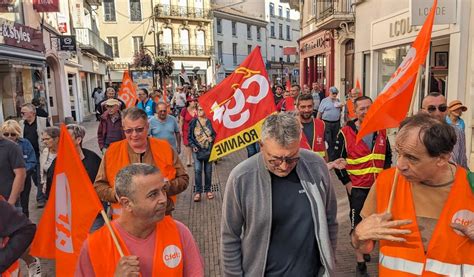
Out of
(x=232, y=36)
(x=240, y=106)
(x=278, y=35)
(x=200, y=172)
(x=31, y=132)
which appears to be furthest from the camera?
(x=278, y=35)

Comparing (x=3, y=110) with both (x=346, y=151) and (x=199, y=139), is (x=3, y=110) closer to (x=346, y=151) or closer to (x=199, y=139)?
(x=199, y=139)

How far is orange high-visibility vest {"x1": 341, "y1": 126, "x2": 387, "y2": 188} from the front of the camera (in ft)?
14.3

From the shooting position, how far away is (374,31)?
1320cm

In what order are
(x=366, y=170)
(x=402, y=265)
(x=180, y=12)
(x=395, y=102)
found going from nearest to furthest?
(x=402, y=265) < (x=395, y=102) < (x=366, y=170) < (x=180, y=12)

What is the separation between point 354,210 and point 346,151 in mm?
662

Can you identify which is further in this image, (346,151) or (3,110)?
(3,110)

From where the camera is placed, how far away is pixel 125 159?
12.2ft

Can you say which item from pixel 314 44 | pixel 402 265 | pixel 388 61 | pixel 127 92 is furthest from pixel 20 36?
pixel 402 265

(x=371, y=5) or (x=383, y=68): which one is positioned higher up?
(x=371, y=5)

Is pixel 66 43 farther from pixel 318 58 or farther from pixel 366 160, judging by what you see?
pixel 366 160

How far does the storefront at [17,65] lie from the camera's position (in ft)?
42.5

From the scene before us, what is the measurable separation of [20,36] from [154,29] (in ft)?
98.4

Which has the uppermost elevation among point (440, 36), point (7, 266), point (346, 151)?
point (440, 36)

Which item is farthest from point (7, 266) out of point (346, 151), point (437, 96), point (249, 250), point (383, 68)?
point (383, 68)
